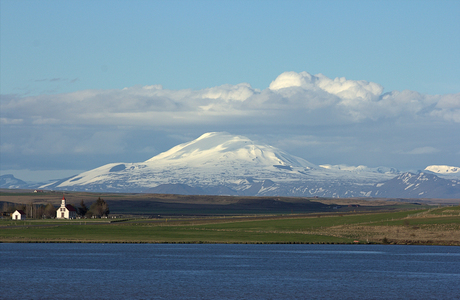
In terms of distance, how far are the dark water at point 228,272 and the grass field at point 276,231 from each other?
6632 millimetres

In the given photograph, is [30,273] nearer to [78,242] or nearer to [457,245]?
[78,242]

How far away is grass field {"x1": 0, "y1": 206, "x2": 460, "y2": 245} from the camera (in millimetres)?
120250

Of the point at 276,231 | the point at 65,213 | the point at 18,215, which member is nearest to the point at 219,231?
the point at 276,231

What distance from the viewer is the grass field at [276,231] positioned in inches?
4734

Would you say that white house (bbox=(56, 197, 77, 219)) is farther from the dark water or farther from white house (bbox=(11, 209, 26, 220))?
the dark water

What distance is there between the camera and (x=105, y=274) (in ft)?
248

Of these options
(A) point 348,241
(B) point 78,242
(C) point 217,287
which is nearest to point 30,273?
(C) point 217,287

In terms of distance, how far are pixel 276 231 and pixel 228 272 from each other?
194 ft

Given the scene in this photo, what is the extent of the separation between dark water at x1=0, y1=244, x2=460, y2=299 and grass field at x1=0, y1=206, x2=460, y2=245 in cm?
663

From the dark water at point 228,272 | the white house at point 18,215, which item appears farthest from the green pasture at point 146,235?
the white house at point 18,215

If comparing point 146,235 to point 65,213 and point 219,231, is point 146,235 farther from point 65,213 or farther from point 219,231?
point 65,213

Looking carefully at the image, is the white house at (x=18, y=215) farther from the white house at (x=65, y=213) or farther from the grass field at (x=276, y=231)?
the grass field at (x=276, y=231)

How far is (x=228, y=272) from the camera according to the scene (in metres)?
78.6

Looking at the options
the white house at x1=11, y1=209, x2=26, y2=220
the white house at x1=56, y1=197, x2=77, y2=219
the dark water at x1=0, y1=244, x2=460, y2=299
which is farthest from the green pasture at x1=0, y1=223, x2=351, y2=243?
the white house at x1=56, y1=197, x2=77, y2=219
